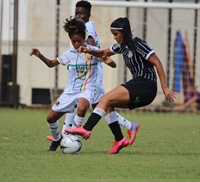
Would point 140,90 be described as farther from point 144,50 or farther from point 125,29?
point 125,29

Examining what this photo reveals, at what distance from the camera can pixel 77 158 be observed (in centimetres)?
657

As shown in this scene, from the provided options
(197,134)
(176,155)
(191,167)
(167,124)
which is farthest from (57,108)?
(167,124)

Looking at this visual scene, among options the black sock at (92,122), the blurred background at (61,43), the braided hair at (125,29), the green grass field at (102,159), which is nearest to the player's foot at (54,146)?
the green grass field at (102,159)

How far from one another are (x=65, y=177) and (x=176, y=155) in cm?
205

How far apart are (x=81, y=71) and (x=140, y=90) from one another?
90cm

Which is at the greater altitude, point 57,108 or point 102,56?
point 102,56

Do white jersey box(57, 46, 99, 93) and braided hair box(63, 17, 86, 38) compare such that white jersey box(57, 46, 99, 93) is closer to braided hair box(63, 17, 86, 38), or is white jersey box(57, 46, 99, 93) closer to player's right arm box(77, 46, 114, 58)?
player's right arm box(77, 46, 114, 58)

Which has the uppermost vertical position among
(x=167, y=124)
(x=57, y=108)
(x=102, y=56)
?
(x=102, y=56)

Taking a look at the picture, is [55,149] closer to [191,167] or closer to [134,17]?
[191,167]

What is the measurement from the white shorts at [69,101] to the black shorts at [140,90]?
561 mm

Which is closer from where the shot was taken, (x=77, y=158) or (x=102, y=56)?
(x=77, y=158)

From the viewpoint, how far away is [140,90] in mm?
7000

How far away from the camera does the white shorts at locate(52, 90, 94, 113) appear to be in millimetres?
7348

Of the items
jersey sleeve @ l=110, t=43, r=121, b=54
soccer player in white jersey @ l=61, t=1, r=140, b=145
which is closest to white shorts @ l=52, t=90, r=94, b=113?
soccer player in white jersey @ l=61, t=1, r=140, b=145
